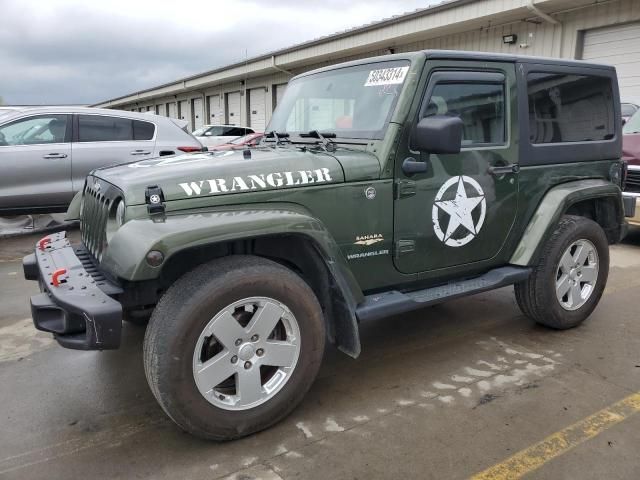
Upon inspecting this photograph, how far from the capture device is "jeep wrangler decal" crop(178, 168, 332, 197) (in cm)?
264

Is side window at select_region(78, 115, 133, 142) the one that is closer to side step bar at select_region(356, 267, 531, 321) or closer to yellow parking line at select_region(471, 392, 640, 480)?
side step bar at select_region(356, 267, 531, 321)

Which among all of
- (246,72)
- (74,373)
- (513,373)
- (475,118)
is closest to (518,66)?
(475,118)

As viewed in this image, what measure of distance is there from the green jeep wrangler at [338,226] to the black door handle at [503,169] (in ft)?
0.03

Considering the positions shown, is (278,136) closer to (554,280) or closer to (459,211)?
→ (459,211)

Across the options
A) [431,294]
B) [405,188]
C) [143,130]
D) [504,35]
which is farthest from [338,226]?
[504,35]

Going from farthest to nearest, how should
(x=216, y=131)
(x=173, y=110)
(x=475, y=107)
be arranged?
(x=173, y=110), (x=216, y=131), (x=475, y=107)

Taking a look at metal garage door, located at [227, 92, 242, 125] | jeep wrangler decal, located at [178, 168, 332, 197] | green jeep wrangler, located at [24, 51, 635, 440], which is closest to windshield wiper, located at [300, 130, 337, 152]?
green jeep wrangler, located at [24, 51, 635, 440]

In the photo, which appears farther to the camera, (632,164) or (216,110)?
(216,110)

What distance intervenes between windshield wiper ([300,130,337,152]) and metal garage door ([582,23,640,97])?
1015cm

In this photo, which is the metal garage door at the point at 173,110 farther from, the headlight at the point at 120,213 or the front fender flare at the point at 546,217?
the headlight at the point at 120,213

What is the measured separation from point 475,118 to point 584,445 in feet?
6.64

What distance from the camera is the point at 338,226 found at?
2975 mm

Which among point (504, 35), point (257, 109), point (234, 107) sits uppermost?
point (504, 35)

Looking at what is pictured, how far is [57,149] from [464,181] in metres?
5.86
